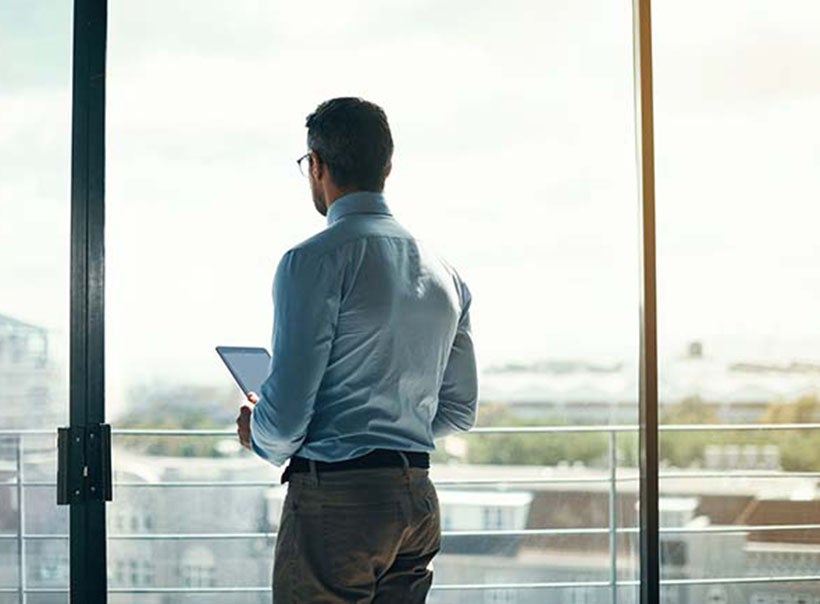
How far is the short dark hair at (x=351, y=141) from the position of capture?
1865 mm

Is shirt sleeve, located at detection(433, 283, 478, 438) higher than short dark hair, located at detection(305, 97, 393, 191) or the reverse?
the reverse

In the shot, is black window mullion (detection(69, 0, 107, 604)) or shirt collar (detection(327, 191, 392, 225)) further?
black window mullion (detection(69, 0, 107, 604))

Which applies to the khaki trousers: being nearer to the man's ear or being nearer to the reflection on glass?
the man's ear

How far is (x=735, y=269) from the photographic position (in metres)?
2.61

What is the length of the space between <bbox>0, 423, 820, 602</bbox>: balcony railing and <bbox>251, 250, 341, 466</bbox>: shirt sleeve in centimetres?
69

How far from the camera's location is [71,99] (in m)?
2.29

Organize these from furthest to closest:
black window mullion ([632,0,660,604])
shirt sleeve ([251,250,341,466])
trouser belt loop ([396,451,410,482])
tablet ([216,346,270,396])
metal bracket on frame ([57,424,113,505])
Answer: black window mullion ([632,0,660,604]) → metal bracket on frame ([57,424,113,505]) → tablet ([216,346,270,396]) → trouser belt loop ([396,451,410,482]) → shirt sleeve ([251,250,341,466])

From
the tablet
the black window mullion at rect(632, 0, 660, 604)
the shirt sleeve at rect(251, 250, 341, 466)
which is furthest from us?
the black window mullion at rect(632, 0, 660, 604)

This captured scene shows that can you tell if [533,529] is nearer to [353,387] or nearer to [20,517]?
[20,517]

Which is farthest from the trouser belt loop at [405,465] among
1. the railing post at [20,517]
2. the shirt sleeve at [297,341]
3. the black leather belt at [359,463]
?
the railing post at [20,517]

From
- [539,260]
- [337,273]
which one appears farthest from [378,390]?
[539,260]

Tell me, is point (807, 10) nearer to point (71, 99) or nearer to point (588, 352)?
point (588, 352)

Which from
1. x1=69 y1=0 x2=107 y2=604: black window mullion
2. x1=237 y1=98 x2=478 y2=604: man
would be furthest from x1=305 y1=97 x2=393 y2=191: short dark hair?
x1=69 y1=0 x2=107 y2=604: black window mullion

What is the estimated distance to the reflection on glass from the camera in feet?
8.46
